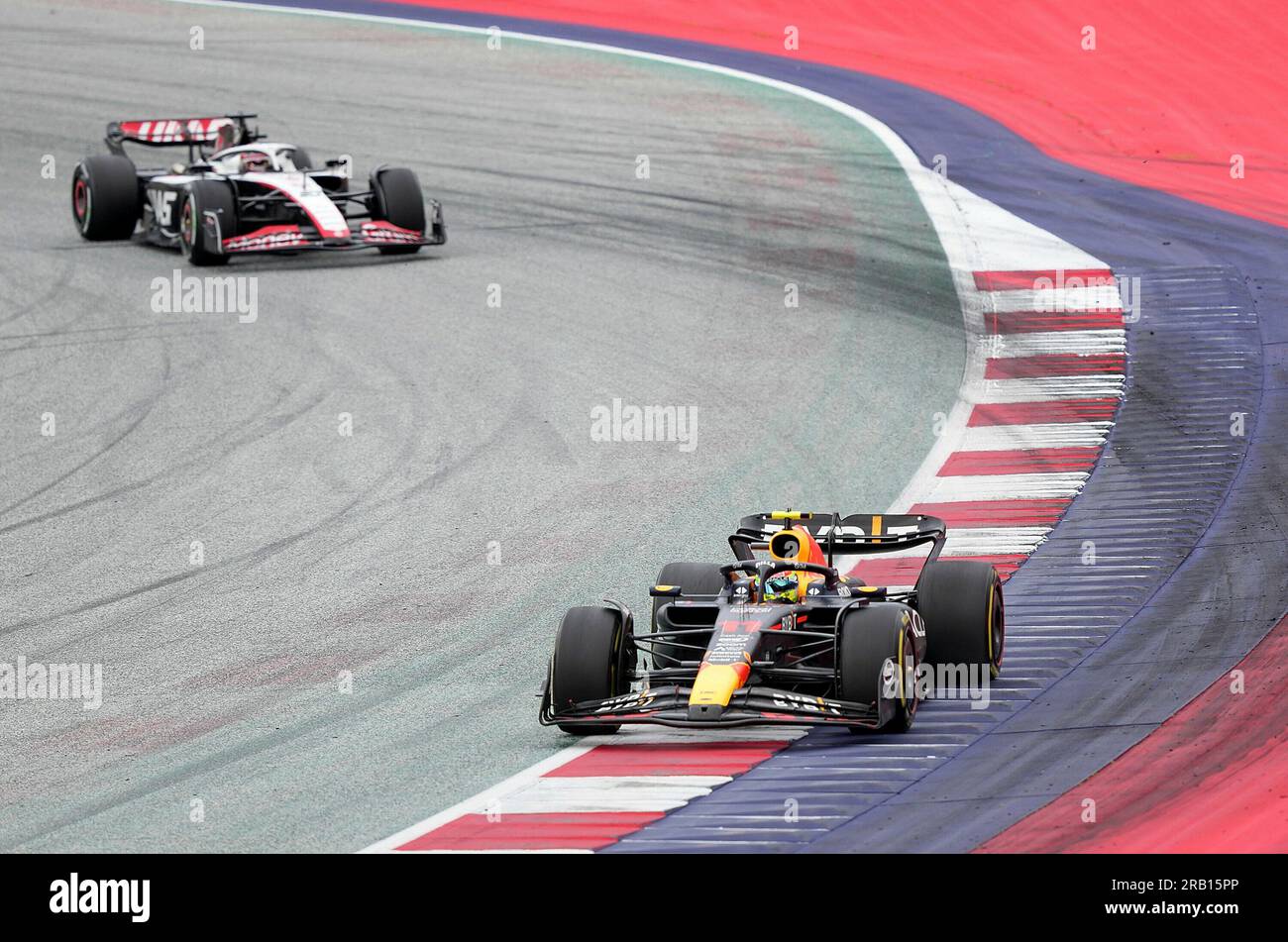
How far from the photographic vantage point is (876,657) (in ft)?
32.5

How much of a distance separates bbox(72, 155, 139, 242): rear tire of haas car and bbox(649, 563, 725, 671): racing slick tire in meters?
13.3

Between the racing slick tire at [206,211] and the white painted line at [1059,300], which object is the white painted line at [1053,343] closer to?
the white painted line at [1059,300]

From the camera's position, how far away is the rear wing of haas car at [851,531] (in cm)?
1148

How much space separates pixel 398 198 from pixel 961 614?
12.5 m

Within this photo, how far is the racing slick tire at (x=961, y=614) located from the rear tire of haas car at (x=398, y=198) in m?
12.2

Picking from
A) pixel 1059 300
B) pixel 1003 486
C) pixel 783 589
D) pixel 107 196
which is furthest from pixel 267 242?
pixel 783 589

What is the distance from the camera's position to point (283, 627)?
41.2 feet

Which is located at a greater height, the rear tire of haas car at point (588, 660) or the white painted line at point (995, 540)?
the white painted line at point (995, 540)

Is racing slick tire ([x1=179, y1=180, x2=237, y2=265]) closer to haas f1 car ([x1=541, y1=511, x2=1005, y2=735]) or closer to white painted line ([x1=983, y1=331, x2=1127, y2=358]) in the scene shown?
white painted line ([x1=983, y1=331, x2=1127, y2=358])

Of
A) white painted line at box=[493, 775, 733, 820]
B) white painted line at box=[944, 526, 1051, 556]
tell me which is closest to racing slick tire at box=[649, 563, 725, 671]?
white painted line at box=[493, 775, 733, 820]

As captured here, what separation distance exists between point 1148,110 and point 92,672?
17.9 meters

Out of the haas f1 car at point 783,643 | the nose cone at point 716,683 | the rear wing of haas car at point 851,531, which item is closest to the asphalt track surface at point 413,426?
the haas f1 car at point 783,643

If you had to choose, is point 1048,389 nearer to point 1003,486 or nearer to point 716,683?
point 1003,486
